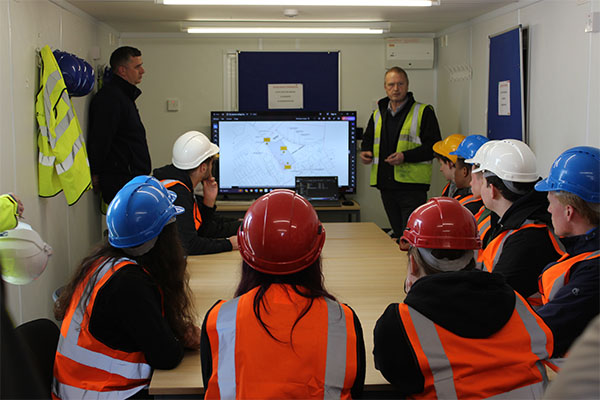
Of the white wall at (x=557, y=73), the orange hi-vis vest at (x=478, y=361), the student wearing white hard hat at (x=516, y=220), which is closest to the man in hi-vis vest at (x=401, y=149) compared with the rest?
the white wall at (x=557, y=73)

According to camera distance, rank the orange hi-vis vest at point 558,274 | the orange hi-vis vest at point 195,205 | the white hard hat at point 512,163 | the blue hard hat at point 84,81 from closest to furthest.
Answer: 1. the orange hi-vis vest at point 558,274
2. the white hard hat at point 512,163
3. the orange hi-vis vest at point 195,205
4. the blue hard hat at point 84,81

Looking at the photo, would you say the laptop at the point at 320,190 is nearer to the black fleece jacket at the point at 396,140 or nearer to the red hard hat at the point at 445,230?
the black fleece jacket at the point at 396,140

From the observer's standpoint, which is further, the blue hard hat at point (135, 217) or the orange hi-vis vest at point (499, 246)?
the orange hi-vis vest at point (499, 246)

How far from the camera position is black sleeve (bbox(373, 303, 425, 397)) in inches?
65.2

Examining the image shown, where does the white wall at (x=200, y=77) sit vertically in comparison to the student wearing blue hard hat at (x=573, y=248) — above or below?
above

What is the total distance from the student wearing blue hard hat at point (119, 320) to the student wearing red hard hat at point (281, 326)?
1.22 ft

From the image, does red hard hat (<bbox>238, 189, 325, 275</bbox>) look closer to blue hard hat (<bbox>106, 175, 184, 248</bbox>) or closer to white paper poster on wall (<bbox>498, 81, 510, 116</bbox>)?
blue hard hat (<bbox>106, 175, 184, 248</bbox>)

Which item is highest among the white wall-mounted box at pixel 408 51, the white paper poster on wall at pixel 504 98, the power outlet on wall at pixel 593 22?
the white wall-mounted box at pixel 408 51

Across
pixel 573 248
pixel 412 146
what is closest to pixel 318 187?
pixel 412 146

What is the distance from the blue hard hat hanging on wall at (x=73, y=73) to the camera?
418 cm

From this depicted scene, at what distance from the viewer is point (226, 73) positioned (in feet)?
21.8

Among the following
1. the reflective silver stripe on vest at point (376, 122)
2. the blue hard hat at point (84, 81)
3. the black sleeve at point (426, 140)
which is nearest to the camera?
the blue hard hat at point (84, 81)

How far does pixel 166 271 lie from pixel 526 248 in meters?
1.46

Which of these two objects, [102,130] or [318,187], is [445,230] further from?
[318,187]
